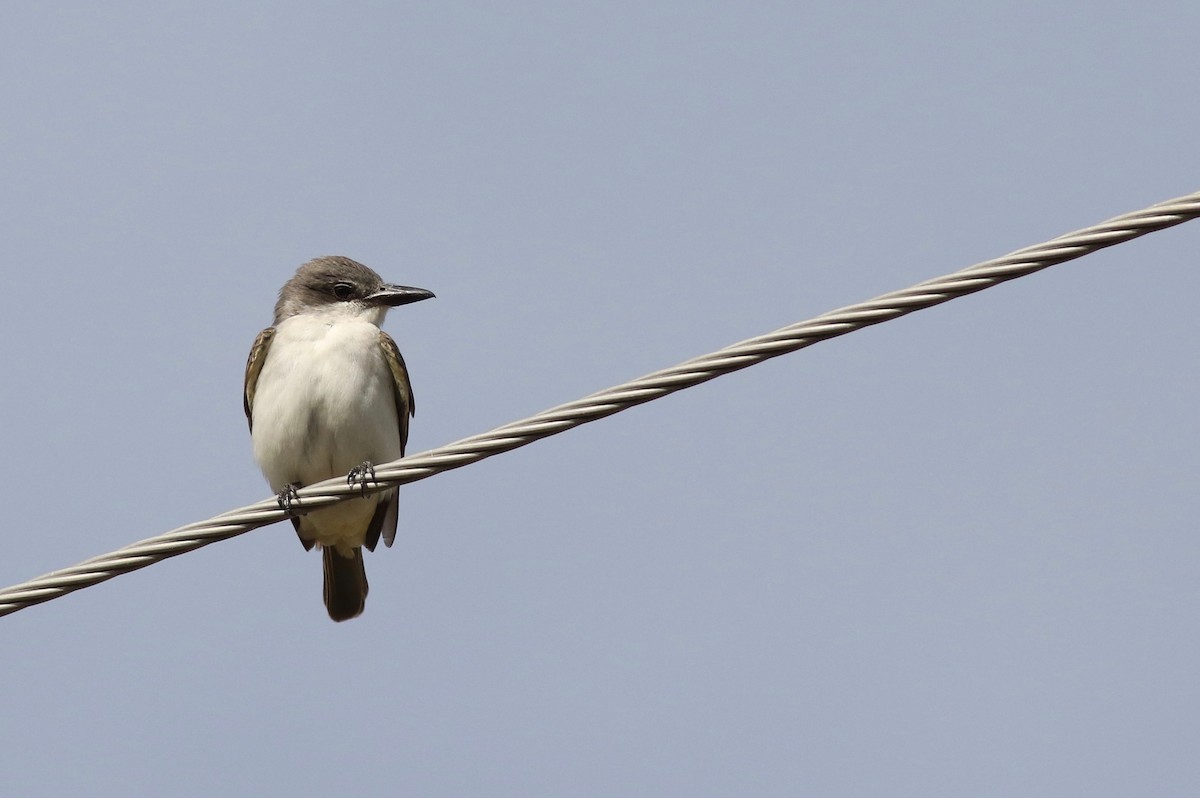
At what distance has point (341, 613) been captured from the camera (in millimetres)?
10820

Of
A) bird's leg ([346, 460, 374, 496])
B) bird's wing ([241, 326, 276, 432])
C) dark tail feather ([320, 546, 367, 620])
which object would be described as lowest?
dark tail feather ([320, 546, 367, 620])

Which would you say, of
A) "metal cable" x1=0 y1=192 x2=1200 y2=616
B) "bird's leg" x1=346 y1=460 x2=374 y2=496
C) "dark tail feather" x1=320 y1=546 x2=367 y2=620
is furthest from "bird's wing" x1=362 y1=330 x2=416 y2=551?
"metal cable" x1=0 y1=192 x2=1200 y2=616

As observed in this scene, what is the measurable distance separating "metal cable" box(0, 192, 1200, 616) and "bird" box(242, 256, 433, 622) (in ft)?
9.35

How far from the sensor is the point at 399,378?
9992 mm

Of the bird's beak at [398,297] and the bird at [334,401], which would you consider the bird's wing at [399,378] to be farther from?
the bird's beak at [398,297]

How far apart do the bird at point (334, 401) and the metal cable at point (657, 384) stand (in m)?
2.85

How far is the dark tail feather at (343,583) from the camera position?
35.4 feet

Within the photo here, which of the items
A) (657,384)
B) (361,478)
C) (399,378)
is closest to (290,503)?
(361,478)

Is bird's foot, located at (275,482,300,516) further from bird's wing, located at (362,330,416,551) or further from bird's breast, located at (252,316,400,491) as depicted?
bird's wing, located at (362,330,416,551)

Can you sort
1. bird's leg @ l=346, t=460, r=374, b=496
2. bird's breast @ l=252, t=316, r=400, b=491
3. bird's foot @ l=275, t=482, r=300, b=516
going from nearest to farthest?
bird's foot @ l=275, t=482, r=300, b=516 < bird's leg @ l=346, t=460, r=374, b=496 < bird's breast @ l=252, t=316, r=400, b=491

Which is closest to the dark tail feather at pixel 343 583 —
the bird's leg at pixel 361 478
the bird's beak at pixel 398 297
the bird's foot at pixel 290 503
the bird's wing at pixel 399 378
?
the bird's wing at pixel 399 378

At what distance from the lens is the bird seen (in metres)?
9.48

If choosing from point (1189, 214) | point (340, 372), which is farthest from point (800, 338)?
point (340, 372)

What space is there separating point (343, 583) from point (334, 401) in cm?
181
